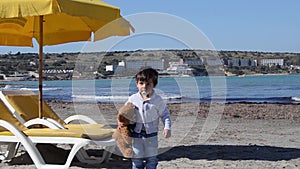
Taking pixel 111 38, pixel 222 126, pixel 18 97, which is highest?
pixel 111 38

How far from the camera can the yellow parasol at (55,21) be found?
598 centimetres

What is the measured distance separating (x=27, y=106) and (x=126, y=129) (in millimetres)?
3279

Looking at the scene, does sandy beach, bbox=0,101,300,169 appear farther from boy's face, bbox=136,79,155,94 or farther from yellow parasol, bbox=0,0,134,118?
boy's face, bbox=136,79,155,94

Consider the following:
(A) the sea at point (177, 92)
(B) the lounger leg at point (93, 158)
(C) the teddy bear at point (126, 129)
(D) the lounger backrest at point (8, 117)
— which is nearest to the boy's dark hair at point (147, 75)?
(C) the teddy bear at point (126, 129)

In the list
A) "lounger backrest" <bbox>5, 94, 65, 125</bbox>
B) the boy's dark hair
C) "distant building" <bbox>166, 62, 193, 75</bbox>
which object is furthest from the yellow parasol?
the boy's dark hair

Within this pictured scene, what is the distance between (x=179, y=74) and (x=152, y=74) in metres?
1.66

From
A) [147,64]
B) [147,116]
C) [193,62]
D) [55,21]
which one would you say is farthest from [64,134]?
[55,21]

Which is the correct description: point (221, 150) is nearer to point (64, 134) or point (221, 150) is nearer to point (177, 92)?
point (64, 134)

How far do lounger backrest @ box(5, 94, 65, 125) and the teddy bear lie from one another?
2.96 m

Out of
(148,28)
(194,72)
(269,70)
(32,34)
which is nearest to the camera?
(148,28)

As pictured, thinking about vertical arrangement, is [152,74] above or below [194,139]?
above

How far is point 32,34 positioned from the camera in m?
8.94

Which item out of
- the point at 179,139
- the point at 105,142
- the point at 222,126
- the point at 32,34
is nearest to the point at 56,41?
the point at 32,34

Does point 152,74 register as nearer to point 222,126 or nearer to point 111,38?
point 111,38
